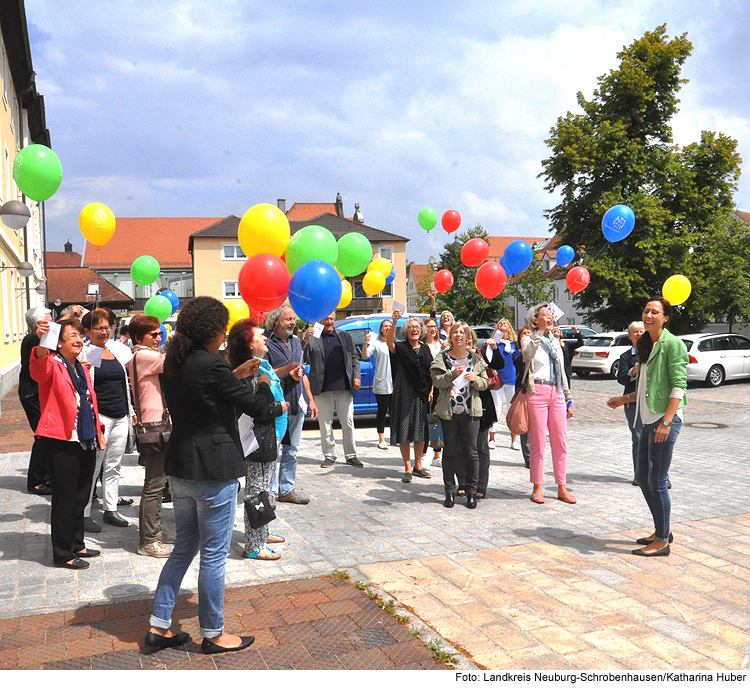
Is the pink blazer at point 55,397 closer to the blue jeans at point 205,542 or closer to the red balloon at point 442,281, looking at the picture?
the blue jeans at point 205,542

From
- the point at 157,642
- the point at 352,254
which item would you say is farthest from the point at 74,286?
the point at 157,642

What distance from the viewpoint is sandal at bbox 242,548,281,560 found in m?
5.06

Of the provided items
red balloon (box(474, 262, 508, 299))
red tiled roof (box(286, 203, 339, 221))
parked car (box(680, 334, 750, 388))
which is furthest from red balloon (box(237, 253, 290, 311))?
red tiled roof (box(286, 203, 339, 221))

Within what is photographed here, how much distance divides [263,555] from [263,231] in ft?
10.1

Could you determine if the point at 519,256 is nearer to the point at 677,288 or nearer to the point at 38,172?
the point at 677,288

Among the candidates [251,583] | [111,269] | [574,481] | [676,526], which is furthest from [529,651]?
[111,269]

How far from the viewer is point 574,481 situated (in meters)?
7.72

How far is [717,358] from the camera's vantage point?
1897 cm

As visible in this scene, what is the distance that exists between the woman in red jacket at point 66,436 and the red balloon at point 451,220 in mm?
10550

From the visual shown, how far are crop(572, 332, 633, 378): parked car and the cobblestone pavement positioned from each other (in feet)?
43.2

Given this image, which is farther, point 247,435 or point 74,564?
point 74,564

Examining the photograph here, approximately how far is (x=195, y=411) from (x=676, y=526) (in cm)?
447

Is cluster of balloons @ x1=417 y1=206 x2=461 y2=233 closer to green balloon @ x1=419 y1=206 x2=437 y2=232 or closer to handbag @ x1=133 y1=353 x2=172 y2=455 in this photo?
green balloon @ x1=419 y1=206 x2=437 y2=232

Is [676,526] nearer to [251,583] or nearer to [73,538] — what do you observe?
[251,583]
